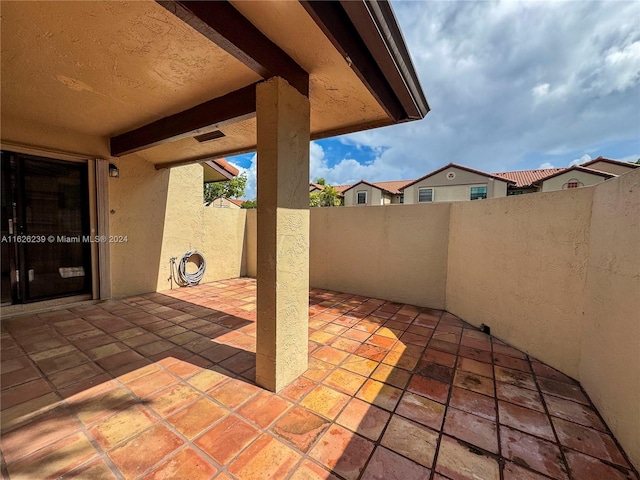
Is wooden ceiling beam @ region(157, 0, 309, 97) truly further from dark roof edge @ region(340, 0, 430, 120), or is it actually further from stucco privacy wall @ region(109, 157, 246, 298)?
stucco privacy wall @ region(109, 157, 246, 298)

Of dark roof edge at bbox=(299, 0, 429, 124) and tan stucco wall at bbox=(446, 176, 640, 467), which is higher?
dark roof edge at bbox=(299, 0, 429, 124)

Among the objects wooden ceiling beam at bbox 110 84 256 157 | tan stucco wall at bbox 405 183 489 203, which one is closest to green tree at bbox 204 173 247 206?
tan stucco wall at bbox 405 183 489 203

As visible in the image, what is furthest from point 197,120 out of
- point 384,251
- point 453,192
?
point 453,192

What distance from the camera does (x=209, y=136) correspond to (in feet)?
11.3

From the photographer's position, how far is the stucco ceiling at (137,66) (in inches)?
60.8

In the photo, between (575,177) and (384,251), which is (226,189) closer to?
(384,251)

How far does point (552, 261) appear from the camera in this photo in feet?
8.42

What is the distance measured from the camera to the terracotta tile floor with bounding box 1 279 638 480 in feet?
4.61

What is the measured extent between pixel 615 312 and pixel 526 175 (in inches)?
917

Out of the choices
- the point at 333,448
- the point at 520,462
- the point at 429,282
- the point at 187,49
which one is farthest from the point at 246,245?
the point at 520,462

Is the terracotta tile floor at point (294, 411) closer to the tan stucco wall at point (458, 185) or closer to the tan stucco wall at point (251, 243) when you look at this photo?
the tan stucco wall at point (251, 243)

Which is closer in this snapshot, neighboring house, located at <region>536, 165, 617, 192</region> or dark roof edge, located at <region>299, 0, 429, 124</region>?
dark roof edge, located at <region>299, 0, 429, 124</region>

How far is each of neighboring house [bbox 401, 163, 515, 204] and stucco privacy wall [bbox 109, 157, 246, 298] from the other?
55.6 ft

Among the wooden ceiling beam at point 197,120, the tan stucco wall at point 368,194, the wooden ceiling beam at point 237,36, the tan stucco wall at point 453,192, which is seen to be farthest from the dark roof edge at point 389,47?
the tan stucco wall at point 368,194
